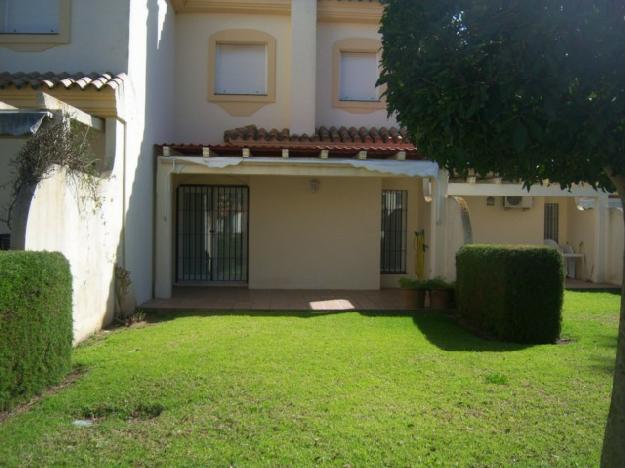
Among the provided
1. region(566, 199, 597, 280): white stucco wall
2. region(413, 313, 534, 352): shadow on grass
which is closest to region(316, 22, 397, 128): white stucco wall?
region(566, 199, 597, 280): white stucco wall

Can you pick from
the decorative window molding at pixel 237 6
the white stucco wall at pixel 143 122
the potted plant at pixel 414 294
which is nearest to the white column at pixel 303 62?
the decorative window molding at pixel 237 6

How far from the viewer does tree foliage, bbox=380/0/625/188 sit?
2.92 m

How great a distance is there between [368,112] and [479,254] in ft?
21.5

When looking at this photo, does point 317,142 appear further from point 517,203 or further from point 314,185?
point 517,203

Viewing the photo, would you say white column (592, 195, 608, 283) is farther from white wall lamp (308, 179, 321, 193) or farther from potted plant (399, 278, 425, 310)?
white wall lamp (308, 179, 321, 193)

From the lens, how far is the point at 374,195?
14.3 metres

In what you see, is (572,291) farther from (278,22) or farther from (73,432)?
(73,432)

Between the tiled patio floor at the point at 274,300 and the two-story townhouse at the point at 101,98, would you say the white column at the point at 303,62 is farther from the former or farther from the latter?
the tiled patio floor at the point at 274,300

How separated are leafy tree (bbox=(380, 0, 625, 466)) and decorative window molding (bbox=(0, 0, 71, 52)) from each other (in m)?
8.63

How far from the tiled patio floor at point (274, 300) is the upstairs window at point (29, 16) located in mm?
5323

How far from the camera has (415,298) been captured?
11336mm

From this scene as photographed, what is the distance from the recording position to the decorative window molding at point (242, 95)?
14.5 metres

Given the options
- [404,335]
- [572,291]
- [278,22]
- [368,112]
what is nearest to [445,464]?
[404,335]

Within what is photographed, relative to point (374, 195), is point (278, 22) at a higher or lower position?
higher
